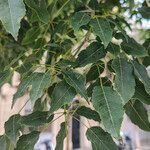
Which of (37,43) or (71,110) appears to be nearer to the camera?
(71,110)

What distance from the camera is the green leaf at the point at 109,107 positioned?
0.78 metres

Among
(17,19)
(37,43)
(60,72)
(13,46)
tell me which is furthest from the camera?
(13,46)

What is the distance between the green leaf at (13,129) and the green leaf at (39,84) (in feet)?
0.54

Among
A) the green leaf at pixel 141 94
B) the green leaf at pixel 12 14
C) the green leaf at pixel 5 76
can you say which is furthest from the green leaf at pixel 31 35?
the green leaf at pixel 12 14

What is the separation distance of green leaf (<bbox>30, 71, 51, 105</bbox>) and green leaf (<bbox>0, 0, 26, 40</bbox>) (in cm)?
18

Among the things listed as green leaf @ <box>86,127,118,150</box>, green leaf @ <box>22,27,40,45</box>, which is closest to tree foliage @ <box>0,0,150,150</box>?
green leaf @ <box>86,127,118,150</box>

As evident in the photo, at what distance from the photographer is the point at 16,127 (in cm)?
97

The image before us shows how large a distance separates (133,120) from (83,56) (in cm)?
24

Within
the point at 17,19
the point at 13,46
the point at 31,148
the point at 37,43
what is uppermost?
the point at 13,46

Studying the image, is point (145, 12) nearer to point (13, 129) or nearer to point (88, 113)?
point (88, 113)

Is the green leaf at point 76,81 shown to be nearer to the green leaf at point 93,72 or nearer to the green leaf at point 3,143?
the green leaf at point 93,72

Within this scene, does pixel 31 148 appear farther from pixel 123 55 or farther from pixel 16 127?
pixel 123 55

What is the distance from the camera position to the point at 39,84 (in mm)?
829

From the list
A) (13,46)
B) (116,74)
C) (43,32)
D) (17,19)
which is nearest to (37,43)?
(43,32)
